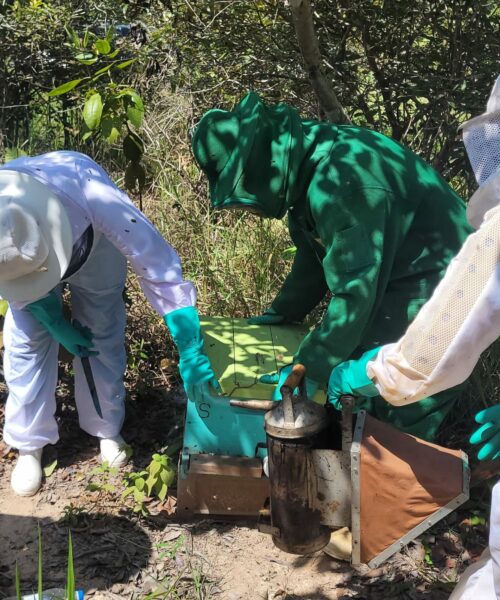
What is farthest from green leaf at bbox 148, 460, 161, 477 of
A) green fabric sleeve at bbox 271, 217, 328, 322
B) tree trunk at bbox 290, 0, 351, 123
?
tree trunk at bbox 290, 0, 351, 123

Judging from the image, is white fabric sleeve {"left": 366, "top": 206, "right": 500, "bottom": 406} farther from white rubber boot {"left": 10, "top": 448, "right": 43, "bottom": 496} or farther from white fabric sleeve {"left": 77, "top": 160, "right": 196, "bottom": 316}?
white rubber boot {"left": 10, "top": 448, "right": 43, "bottom": 496}

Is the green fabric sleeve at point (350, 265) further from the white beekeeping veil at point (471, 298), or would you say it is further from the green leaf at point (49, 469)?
the green leaf at point (49, 469)

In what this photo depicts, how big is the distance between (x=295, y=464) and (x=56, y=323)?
1.48 meters

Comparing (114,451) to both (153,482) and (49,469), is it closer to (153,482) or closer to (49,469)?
(49,469)

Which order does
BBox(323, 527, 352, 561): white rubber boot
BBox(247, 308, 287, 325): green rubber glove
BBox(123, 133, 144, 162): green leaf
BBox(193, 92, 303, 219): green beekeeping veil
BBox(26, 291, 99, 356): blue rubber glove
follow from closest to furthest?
BBox(193, 92, 303, 219): green beekeeping veil
BBox(323, 527, 352, 561): white rubber boot
BBox(26, 291, 99, 356): blue rubber glove
BBox(247, 308, 287, 325): green rubber glove
BBox(123, 133, 144, 162): green leaf

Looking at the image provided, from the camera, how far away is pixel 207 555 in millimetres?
3018

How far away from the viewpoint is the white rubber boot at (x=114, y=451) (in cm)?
358

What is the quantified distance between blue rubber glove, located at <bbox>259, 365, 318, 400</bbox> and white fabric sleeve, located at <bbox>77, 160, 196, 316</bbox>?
1.46ft

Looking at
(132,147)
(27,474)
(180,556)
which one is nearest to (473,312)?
(180,556)

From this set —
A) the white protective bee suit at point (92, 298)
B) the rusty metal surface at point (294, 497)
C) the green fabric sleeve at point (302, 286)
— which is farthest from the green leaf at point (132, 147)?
the rusty metal surface at point (294, 497)

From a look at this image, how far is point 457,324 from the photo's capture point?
1743 mm

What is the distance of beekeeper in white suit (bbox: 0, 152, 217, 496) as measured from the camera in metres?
2.72

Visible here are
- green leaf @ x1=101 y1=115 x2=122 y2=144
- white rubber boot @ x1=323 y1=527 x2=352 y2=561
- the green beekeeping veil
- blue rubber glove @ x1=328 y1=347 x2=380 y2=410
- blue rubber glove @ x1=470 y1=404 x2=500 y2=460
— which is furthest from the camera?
green leaf @ x1=101 y1=115 x2=122 y2=144

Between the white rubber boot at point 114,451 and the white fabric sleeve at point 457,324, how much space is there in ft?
6.63
